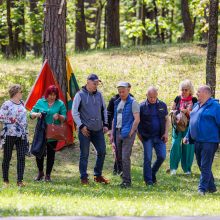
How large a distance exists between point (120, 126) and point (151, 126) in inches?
29.0

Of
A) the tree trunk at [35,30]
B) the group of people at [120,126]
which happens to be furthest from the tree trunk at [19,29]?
Answer: the group of people at [120,126]

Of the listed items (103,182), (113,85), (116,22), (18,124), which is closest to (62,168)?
(103,182)

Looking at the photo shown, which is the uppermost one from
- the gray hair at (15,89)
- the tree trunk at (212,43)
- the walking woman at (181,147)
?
the tree trunk at (212,43)

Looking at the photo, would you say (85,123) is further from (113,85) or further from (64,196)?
(113,85)

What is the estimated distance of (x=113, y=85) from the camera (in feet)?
74.1

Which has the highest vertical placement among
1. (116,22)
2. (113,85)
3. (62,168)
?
(116,22)

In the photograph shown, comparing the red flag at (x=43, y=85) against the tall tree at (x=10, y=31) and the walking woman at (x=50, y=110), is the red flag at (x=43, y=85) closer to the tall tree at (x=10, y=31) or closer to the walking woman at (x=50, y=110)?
the walking woman at (x=50, y=110)

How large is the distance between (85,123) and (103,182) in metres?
1.28

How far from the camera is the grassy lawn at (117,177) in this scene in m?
9.13

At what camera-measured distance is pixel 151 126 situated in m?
13.3

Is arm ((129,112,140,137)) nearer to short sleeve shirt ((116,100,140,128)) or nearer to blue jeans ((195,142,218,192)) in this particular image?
short sleeve shirt ((116,100,140,128))

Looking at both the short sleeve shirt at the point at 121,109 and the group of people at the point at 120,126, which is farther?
the short sleeve shirt at the point at 121,109

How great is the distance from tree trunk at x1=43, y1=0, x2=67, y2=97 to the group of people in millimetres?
3251

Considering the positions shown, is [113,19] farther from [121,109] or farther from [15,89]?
[15,89]
